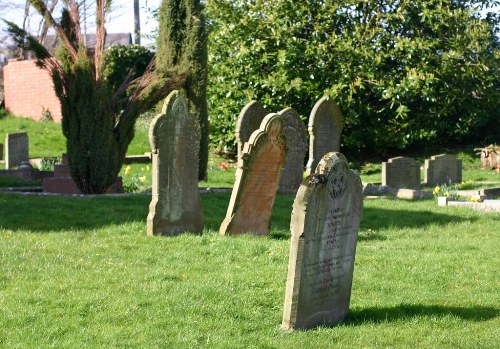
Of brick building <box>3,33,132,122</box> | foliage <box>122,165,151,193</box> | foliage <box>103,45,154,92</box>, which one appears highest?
foliage <box>103,45,154,92</box>

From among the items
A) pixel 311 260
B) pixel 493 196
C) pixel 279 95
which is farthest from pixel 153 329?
pixel 279 95

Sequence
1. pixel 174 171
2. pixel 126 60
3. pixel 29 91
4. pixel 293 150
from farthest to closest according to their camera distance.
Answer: pixel 29 91 → pixel 126 60 → pixel 293 150 → pixel 174 171

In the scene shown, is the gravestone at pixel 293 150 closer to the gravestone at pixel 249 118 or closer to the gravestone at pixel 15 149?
the gravestone at pixel 249 118

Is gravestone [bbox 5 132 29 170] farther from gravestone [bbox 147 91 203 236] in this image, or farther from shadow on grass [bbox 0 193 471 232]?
gravestone [bbox 147 91 203 236]

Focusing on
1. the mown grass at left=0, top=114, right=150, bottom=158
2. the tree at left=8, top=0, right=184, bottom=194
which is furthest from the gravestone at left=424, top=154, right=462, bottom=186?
the mown grass at left=0, top=114, right=150, bottom=158

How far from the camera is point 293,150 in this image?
55.5ft

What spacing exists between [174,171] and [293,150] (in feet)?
18.5

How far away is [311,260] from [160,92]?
9668mm

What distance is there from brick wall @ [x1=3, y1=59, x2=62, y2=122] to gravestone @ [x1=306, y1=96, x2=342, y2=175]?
14731 mm

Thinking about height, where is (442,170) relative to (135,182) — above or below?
above

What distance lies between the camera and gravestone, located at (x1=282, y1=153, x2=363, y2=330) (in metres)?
7.30

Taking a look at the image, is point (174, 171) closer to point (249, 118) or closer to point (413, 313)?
point (413, 313)

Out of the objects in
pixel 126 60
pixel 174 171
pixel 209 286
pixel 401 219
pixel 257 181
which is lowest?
pixel 209 286

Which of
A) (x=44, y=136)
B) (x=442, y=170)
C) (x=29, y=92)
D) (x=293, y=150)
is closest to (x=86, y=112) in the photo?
(x=293, y=150)
